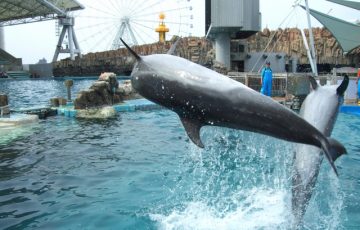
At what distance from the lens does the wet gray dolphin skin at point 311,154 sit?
448 cm

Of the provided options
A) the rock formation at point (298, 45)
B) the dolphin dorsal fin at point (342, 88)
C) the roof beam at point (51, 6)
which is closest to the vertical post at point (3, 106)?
the dolphin dorsal fin at point (342, 88)

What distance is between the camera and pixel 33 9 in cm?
6334

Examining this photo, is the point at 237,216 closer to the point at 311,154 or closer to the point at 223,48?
the point at 311,154

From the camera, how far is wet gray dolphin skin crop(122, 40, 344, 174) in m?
3.44

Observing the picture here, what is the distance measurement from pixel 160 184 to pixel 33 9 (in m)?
62.7

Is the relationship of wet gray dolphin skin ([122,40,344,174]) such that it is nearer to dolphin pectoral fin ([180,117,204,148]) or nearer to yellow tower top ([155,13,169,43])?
dolphin pectoral fin ([180,117,204,148])

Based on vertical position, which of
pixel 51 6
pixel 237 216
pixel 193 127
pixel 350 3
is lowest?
pixel 237 216

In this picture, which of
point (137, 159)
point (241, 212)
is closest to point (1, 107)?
point (137, 159)

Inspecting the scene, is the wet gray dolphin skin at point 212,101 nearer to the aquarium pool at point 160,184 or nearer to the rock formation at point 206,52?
the aquarium pool at point 160,184

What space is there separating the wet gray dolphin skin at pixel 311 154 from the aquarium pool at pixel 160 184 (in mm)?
998

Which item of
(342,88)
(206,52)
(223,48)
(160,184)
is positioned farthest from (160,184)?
(206,52)

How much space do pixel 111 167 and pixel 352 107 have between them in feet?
36.0

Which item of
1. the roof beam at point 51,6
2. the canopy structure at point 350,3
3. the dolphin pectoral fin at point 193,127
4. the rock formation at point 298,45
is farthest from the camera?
the roof beam at point 51,6

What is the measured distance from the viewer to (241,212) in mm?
6316
